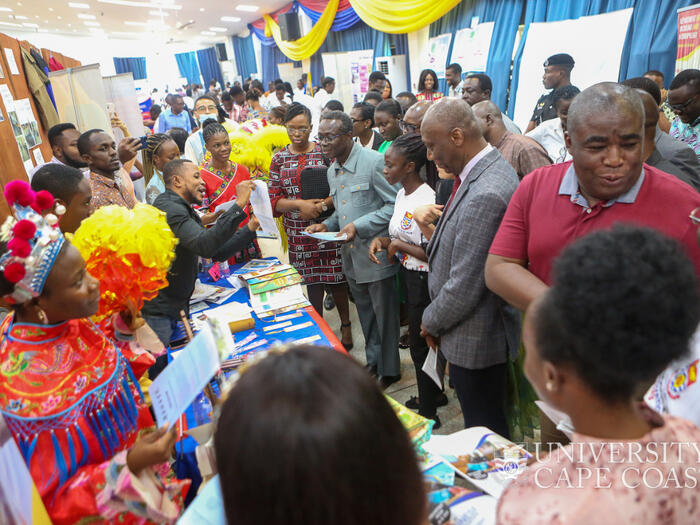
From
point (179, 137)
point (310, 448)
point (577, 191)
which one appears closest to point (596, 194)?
point (577, 191)

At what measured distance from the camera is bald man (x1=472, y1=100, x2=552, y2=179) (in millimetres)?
2975

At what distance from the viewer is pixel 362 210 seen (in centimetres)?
308

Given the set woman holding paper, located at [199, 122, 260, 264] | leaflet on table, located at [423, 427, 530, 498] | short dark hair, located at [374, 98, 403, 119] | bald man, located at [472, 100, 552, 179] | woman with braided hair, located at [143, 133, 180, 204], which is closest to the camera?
leaflet on table, located at [423, 427, 530, 498]

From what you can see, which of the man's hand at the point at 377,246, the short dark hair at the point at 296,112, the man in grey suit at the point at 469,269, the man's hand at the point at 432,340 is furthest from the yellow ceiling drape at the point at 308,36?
the man's hand at the point at 432,340

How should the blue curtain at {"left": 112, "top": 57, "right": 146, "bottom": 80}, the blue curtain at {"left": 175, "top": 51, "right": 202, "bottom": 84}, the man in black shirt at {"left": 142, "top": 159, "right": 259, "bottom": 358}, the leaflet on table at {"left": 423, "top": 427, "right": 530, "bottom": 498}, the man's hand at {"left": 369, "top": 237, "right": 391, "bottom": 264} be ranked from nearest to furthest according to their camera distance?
the leaflet on table at {"left": 423, "top": 427, "right": 530, "bottom": 498}, the man in black shirt at {"left": 142, "top": 159, "right": 259, "bottom": 358}, the man's hand at {"left": 369, "top": 237, "right": 391, "bottom": 264}, the blue curtain at {"left": 112, "top": 57, "right": 146, "bottom": 80}, the blue curtain at {"left": 175, "top": 51, "right": 202, "bottom": 84}

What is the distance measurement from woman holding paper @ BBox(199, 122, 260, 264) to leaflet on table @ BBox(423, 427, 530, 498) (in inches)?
92.6

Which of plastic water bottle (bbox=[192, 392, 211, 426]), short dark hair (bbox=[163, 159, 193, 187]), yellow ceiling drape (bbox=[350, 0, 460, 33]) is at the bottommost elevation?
plastic water bottle (bbox=[192, 392, 211, 426])

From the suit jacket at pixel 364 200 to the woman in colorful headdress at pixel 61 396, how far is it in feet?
6.35

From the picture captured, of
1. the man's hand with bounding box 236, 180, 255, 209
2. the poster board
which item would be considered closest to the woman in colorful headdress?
the man's hand with bounding box 236, 180, 255, 209

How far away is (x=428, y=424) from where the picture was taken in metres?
1.44

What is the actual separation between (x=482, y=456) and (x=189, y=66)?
2904 cm

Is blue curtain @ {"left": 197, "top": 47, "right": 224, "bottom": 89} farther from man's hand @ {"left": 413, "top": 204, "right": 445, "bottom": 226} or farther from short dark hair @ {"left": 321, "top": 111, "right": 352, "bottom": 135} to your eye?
man's hand @ {"left": 413, "top": 204, "right": 445, "bottom": 226}

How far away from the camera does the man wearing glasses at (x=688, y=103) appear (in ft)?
10.8

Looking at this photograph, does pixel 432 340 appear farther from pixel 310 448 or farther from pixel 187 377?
pixel 310 448
